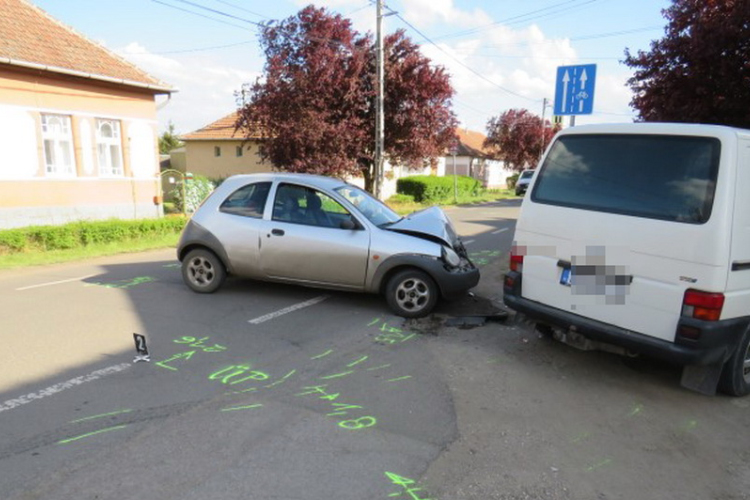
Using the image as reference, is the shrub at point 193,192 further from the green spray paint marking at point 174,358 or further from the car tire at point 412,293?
the green spray paint marking at point 174,358

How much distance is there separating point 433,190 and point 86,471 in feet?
85.7

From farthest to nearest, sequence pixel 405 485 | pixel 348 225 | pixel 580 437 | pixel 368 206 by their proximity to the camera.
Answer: pixel 368 206 → pixel 348 225 → pixel 580 437 → pixel 405 485

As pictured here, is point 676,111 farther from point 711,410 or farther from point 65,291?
point 65,291

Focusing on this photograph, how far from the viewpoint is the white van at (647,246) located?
3480mm

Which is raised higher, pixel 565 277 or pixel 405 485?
pixel 565 277

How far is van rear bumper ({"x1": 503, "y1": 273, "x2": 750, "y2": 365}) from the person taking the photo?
3484mm

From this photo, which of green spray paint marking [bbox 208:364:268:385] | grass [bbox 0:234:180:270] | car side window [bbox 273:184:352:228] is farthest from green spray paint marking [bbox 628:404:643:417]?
grass [bbox 0:234:180:270]

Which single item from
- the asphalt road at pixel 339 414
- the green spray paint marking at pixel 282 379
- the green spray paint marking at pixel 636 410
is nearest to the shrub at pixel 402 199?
the asphalt road at pixel 339 414

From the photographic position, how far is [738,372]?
155 inches

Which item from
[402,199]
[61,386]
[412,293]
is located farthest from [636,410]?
[402,199]

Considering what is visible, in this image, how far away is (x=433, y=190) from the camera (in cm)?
2809

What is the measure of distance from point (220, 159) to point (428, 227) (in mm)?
24544

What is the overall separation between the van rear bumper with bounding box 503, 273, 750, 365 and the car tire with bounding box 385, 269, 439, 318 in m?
1.86

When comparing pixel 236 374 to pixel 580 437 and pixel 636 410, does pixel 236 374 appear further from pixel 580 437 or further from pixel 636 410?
pixel 636 410
